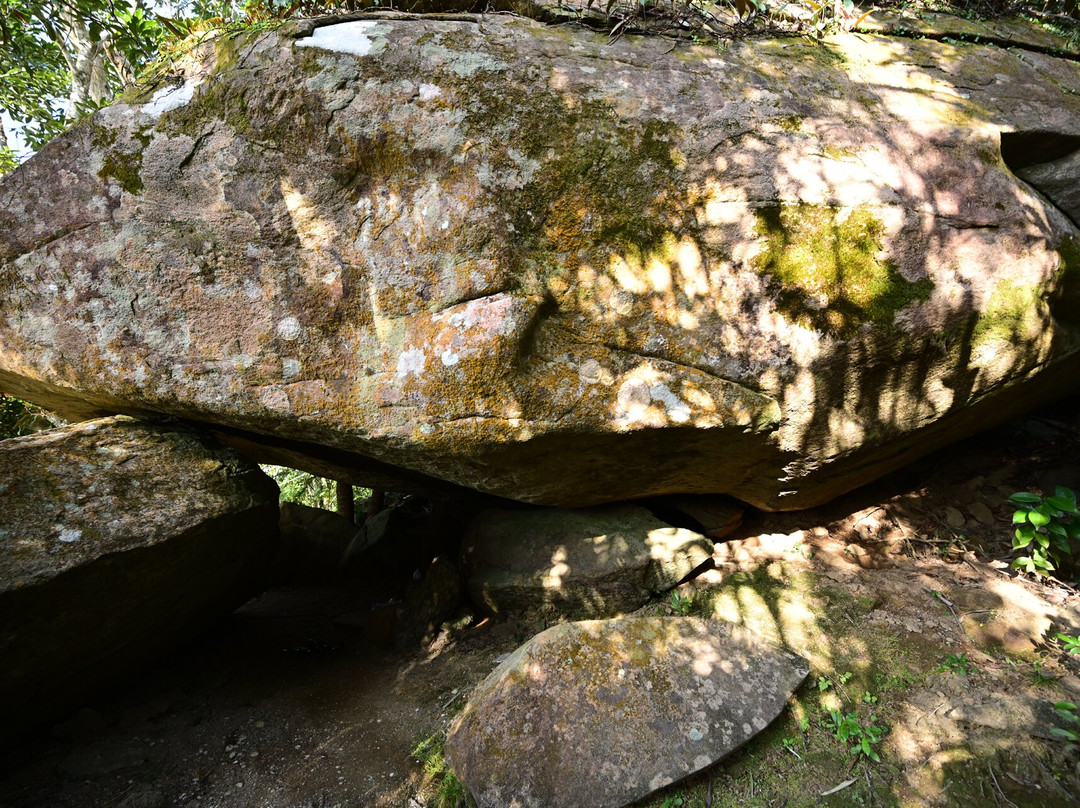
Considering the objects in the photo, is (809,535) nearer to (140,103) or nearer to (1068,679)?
(1068,679)

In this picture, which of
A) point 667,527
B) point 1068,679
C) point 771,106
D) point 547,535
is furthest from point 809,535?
point 771,106

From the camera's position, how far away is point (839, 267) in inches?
135

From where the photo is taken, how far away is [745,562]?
4.47 m

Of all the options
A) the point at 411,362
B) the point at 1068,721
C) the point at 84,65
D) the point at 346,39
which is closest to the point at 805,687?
the point at 1068,721

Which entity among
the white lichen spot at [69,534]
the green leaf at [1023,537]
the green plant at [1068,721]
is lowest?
the green plant at [1068,721]

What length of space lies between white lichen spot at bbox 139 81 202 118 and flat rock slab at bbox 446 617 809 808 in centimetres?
424

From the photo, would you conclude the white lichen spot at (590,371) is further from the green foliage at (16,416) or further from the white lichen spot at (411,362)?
the green foliage at (16,416)

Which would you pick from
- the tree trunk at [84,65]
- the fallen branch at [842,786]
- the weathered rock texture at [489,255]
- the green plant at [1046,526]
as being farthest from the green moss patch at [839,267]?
the tree trunk at [84,65]

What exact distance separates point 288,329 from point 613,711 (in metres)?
2.98

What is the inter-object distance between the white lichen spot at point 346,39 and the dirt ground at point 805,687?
14.5 feet

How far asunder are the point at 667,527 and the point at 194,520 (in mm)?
3489

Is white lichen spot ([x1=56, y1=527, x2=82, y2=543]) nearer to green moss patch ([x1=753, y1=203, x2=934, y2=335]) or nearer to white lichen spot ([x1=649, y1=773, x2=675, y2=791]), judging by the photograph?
white lichen spot ([x1=649, y1=773, x2=675, y2=791])

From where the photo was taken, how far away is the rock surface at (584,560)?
4.33 m

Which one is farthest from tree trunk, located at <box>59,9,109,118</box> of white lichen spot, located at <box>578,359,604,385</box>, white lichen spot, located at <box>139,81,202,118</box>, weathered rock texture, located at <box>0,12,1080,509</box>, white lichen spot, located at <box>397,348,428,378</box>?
white lichen spot, located at <box>578,359,604,385</box>
